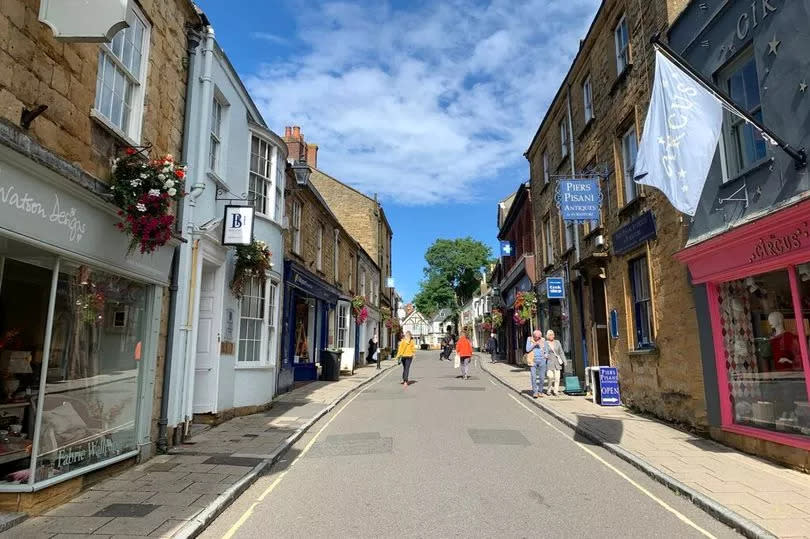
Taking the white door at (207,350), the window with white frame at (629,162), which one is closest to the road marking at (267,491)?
the white door at (207,350)

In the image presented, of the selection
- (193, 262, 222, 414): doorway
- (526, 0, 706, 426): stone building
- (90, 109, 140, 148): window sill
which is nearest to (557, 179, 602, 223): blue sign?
(526, 0, 706, 426): stone building

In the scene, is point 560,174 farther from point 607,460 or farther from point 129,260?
point 129,260

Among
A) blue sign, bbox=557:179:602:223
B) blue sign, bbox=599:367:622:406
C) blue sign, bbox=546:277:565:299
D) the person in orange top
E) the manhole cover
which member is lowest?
the manhole cover

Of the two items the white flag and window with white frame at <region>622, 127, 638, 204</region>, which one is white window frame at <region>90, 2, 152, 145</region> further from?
window with white frame at <region>622, 127, 638, 204</region>

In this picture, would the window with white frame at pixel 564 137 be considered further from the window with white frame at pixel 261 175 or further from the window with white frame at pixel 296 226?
the window with white frame at pixel 261 175

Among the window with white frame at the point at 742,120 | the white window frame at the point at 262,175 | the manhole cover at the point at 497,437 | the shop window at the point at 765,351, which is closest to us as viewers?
the shop window at the point at 765,351

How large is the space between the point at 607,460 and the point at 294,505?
4.35 meters

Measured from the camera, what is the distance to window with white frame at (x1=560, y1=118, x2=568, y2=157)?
54.7ft

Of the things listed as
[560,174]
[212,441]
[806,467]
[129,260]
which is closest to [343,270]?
[560,174]

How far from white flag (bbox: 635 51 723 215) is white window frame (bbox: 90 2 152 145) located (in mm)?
6908

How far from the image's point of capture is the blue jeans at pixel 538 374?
1398 cm

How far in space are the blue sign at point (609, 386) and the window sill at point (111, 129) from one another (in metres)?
10.1

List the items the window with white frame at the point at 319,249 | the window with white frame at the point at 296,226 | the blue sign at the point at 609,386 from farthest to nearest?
1. the window with white frame at the point at 319,249
2. the window with white frame at the point at 296,226
3. the blue sign at the point at 609,386

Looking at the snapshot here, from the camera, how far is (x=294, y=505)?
534 cm
